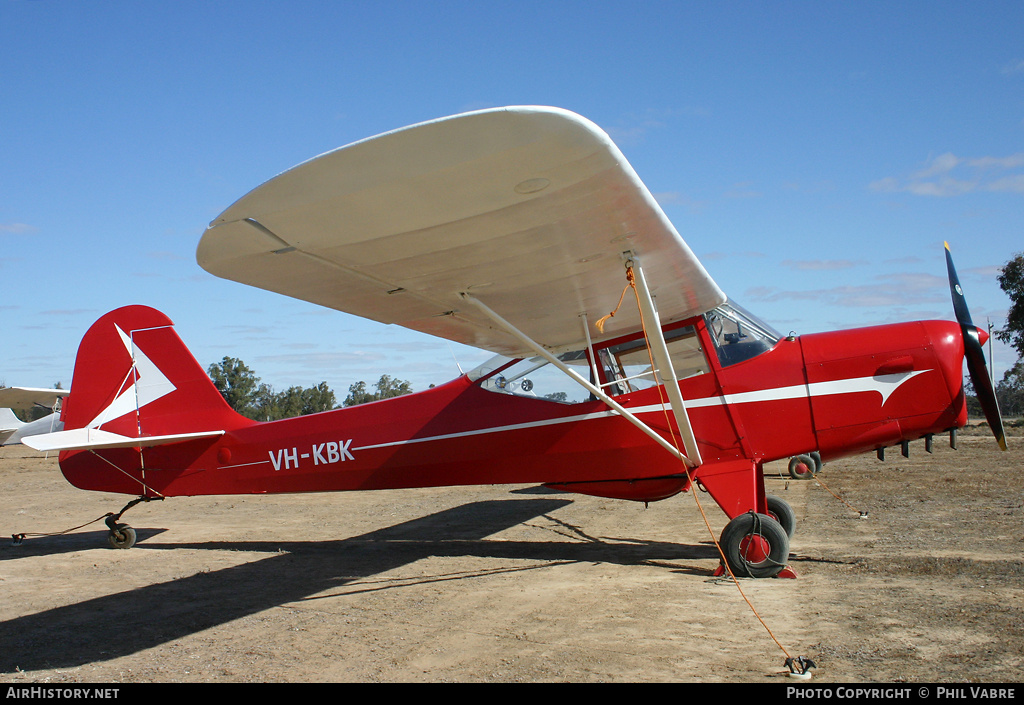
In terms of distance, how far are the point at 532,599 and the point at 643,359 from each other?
315cm

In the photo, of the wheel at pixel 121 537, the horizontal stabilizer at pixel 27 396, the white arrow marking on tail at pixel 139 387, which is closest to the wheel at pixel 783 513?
the white arrow marking on tail at pixel 139 387

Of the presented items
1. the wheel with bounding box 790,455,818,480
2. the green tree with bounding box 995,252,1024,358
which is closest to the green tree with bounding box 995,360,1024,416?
the green tree with bounding box 995,252,1024,358

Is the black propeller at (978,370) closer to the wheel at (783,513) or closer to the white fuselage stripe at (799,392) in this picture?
the white fuselage stripe at (799,392)

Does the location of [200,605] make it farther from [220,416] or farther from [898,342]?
[898,342]

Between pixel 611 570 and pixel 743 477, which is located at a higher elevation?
pixel 743 477

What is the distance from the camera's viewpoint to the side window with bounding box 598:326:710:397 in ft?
22.8

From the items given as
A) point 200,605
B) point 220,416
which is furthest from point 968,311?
point 220,416

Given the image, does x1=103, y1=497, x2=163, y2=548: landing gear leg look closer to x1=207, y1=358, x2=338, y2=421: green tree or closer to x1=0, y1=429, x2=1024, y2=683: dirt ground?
x1=0, y1=429, x2=1024, y2=683: dirt ground

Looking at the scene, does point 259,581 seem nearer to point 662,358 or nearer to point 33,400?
point 662,358

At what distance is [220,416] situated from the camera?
8.59 meters

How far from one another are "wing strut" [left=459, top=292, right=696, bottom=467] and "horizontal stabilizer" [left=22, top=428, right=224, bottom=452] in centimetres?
463

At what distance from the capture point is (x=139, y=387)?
879cm

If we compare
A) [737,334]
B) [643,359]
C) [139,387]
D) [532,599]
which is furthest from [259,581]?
[737,334]
